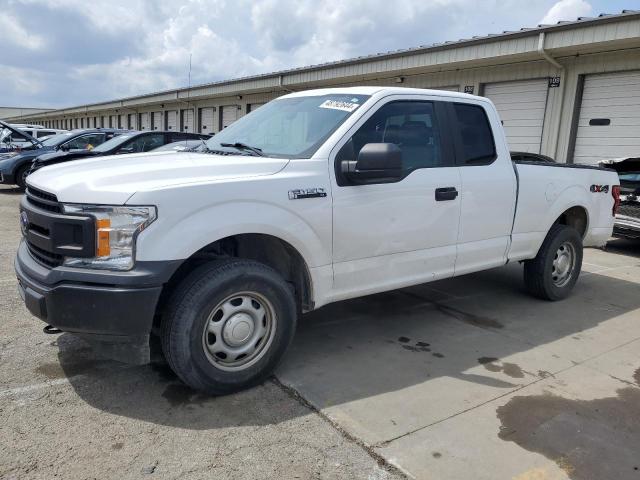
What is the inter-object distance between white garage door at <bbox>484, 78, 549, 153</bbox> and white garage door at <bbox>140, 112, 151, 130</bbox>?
2770cm

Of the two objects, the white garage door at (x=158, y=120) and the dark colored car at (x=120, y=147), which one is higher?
the white garage door at (x=158, y=120)

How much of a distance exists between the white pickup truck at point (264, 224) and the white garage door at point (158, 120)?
31.4 metres

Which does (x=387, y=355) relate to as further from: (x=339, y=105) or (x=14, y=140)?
A: (x=14, y=140)

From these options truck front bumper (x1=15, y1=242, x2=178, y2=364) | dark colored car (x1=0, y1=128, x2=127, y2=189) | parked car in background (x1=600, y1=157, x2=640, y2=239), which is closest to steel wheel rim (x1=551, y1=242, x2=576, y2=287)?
parked car in background (x1=600, y1=157, x2=640, y2=239)

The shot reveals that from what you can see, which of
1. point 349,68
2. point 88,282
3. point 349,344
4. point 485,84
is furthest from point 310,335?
point 349,68

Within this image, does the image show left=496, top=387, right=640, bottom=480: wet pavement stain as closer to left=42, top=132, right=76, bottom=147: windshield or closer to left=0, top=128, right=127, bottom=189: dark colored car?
left=0, top=128, right=127, bottom=189: dark colored car

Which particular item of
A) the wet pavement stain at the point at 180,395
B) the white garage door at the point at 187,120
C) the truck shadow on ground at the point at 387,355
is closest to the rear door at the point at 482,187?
the truck shadow on ground at the point at 387,355

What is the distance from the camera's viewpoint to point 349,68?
1650 cm

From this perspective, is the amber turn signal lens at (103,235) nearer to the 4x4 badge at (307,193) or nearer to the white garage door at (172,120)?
the 4x4 badge at (307,193)

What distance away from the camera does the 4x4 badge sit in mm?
3379

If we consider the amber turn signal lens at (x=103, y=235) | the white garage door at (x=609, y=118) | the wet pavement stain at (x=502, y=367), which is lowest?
the wet pavement stain at (x=502, y=367)

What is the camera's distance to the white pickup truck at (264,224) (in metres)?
2.90

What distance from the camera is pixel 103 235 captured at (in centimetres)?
287

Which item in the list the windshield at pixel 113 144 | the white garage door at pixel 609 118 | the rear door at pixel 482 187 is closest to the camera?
the rear door at pixel 482 187
